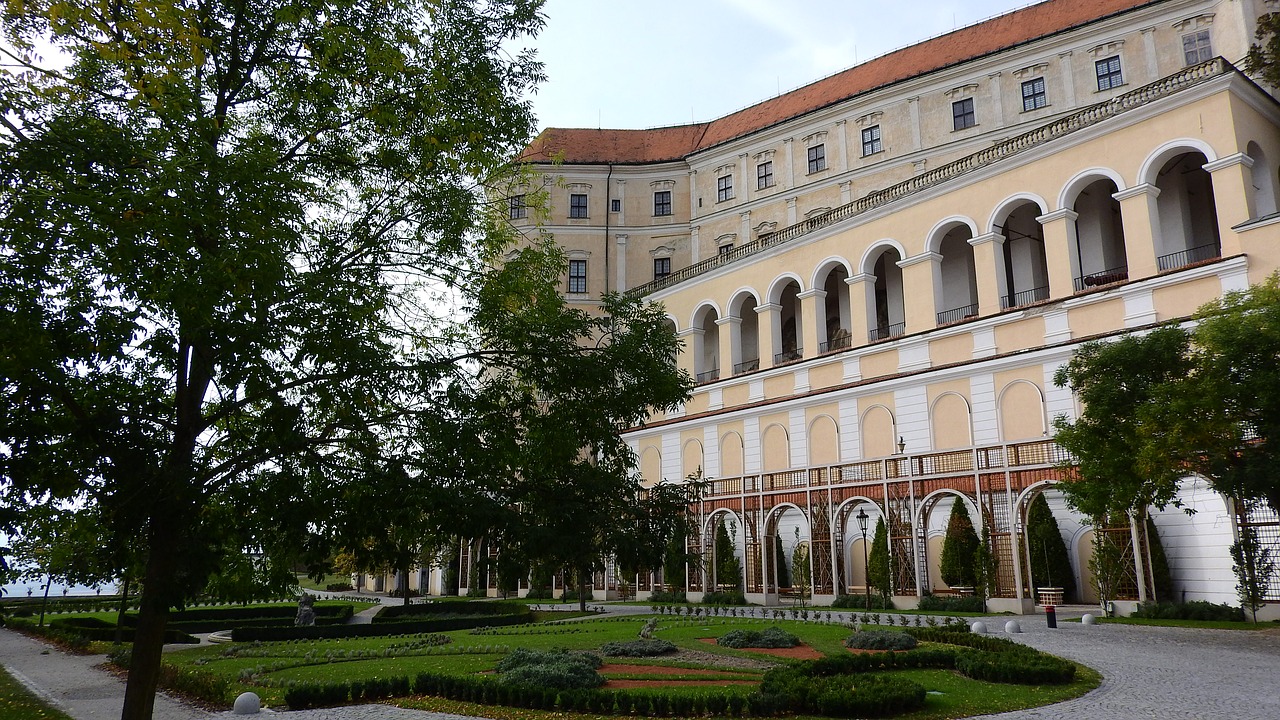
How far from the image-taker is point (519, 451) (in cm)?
759

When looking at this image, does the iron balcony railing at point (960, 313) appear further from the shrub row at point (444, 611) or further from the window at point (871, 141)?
the shrub row at point (444, 611)

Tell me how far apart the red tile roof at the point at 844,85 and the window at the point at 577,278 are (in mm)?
6284

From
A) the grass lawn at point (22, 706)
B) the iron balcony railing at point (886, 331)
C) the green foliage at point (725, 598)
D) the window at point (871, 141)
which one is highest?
the window at point (871, 141)

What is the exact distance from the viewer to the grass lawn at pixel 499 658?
11.5 m

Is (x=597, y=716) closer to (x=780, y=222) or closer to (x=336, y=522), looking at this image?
(x=336, y=522)

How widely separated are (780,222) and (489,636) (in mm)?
31324

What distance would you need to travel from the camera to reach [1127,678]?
12648 mm

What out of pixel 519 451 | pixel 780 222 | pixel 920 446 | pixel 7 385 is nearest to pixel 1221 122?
pixel 920 446

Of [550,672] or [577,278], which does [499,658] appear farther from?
[577,278]

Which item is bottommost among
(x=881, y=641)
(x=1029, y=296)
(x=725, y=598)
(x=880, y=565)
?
(x=725, y=598)

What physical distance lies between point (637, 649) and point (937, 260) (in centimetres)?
2249

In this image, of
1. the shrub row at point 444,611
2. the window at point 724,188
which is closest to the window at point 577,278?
the window at point 724,188

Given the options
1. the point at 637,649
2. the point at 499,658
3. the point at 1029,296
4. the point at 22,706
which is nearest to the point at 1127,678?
the point at 637,649

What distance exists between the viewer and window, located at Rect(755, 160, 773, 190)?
47.7 metres
